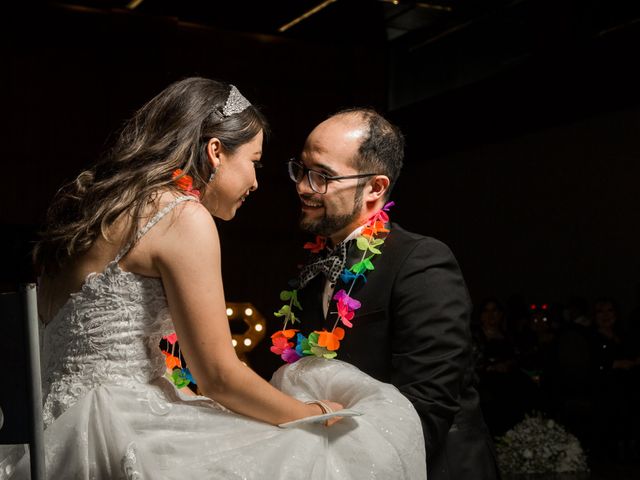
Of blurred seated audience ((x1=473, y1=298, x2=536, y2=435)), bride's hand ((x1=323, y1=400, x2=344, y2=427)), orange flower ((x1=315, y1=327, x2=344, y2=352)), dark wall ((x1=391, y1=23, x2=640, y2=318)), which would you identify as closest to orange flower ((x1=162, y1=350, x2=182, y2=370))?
orange flower ((x1=315, y1=327, x2=344, y2=352))

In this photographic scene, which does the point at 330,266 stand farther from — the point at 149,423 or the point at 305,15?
the point at 305,15

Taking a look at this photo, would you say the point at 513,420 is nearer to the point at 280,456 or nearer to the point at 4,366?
the point at 280,456

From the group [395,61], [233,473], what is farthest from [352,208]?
[395,61]

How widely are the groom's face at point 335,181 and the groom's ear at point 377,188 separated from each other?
3 cm

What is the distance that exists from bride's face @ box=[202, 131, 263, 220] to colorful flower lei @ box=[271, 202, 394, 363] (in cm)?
41

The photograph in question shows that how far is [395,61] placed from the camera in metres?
11.5

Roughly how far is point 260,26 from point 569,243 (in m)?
4.22

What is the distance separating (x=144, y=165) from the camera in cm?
202

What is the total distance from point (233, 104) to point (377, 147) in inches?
23.2

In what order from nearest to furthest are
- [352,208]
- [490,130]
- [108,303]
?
[108,303] → [352,208] → [490,130]

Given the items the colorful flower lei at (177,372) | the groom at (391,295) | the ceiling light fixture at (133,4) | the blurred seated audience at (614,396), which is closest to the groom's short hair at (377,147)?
the groom at (391,295)

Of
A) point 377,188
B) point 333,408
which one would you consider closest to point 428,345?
point 333,408

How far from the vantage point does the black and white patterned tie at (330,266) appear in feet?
8.30

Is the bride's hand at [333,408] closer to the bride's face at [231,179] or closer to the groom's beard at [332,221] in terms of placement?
the bride's face at [231,179]
